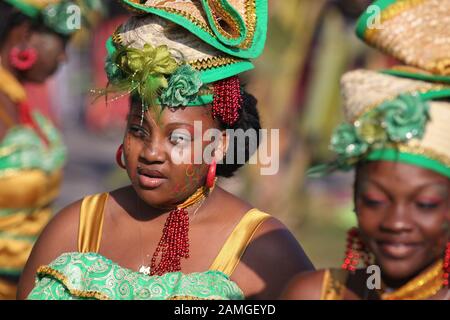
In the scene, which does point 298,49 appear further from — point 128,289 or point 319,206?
point 128,289

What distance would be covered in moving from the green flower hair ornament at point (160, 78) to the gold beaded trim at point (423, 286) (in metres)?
1.13

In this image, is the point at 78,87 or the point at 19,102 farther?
the point at 78,87

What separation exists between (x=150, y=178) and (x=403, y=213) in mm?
1118

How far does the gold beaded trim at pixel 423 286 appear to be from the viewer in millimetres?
2975

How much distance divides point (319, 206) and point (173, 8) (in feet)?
19.2

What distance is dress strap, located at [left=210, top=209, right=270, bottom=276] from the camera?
3690 millimetres

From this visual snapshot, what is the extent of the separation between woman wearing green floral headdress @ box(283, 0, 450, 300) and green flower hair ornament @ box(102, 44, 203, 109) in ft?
2.56

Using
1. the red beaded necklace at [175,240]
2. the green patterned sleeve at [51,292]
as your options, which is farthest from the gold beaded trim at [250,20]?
the green patterned sleeve at [51,292]

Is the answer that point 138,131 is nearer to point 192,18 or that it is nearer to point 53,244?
point 192,18

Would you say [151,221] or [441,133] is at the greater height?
[441,133]

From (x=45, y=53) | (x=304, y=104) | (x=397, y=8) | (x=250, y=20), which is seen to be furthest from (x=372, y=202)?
(x=304, y=104)

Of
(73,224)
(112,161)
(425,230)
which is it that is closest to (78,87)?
(112,161)

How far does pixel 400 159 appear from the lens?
2.85 meters

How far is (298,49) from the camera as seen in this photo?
30.5 ft
